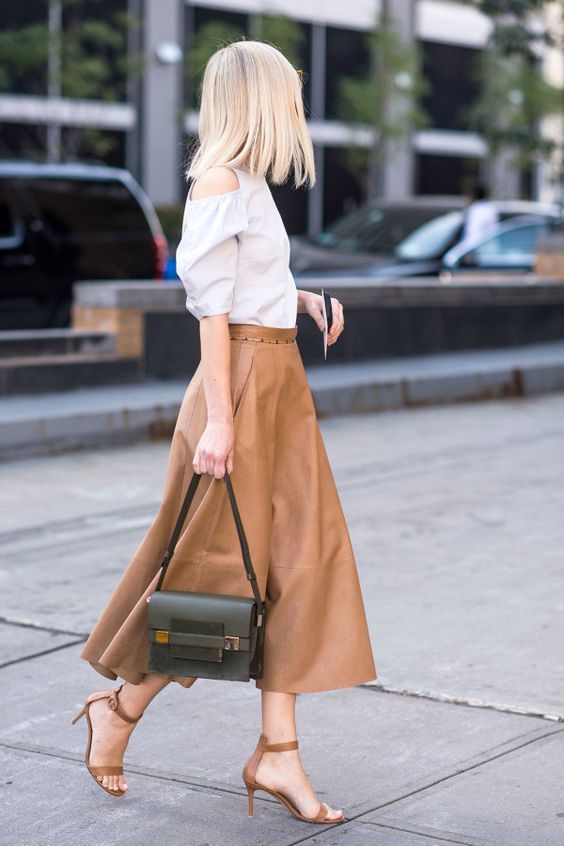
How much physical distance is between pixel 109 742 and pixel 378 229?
13.9m

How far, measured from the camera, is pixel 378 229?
17.3 metres

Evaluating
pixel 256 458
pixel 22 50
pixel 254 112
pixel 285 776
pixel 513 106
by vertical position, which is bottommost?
pixel 285 776

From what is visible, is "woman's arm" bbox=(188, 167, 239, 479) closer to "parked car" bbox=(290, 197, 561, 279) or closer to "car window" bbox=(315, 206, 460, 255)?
"parked car" bbox=(290, 197, 561, 279)

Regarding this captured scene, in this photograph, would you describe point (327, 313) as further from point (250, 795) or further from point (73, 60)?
point (73, 60)

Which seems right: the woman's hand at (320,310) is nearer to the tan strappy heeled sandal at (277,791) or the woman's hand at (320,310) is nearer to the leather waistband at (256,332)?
the leather waistband at (256,332)

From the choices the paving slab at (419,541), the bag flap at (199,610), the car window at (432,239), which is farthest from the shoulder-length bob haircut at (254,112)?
the car window at (432,239)

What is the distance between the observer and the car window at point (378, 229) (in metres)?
17.0

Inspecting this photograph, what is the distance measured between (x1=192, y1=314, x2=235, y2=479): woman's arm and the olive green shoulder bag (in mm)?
46

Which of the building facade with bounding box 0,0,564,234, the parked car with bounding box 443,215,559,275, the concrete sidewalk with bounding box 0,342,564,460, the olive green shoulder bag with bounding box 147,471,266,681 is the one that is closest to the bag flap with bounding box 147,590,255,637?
the olive green shoulder bag with bounding box 147,471,266,681

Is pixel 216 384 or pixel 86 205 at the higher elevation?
pixel 86 205

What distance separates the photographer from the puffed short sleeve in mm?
3557

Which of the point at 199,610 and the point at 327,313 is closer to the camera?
the point at 199,610

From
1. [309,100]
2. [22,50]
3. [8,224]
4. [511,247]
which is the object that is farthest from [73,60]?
[8,224]

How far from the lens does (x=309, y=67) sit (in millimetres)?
32719
